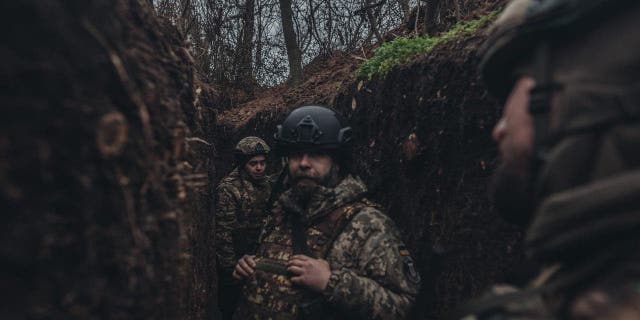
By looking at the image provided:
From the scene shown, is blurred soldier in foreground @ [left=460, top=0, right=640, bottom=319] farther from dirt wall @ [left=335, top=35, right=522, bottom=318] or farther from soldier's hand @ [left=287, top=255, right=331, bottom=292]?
soldier's hand @ [left=287, top=255, right=331, bottom=292]

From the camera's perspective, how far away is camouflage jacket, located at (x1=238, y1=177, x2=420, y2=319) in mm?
2844

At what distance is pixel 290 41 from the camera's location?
478 inches

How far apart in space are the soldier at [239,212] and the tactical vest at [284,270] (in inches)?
95.2

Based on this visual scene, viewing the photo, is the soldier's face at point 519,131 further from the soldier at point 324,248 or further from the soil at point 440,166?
the soldier at point 324,248

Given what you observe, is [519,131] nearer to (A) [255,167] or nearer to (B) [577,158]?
(B) [577,158]

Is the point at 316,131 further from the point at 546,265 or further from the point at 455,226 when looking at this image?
the point at 546,265

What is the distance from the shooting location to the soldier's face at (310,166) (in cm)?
340

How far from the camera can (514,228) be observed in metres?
2.71

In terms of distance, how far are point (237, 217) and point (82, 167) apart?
4.97 meters

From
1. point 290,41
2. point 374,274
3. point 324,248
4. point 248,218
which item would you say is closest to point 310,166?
point 324,248

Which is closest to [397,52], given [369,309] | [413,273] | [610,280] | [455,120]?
[455,120]

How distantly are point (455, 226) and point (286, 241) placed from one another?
3.59 feet

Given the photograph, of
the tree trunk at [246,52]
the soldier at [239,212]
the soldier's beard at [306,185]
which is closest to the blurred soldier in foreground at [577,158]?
the soldier's beard at [306,185]

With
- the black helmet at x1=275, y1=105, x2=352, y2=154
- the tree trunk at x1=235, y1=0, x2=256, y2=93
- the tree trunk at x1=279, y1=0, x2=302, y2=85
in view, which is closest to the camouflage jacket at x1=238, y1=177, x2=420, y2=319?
the black helmet at x1=275, y1=105, x2=352, y2=154
